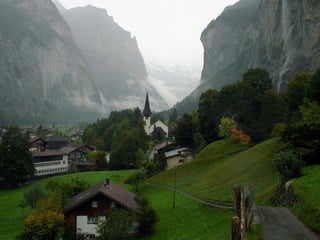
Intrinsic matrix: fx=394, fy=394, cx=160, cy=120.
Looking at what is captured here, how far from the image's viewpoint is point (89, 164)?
315ft

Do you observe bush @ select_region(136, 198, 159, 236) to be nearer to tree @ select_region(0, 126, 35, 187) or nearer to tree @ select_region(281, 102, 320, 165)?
tree @ select_region(281, 102, 320, 165)

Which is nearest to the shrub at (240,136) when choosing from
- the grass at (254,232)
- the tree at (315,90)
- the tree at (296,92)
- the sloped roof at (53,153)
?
the tree at (296,92)

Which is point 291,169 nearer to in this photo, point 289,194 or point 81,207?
point 289,194

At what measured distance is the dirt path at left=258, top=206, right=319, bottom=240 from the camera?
18.7 metres

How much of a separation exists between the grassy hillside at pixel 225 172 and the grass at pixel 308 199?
398 cm

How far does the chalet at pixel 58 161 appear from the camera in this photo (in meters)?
87.3

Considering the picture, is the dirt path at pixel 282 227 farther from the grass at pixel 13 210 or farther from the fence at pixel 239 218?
the grass at pixel 13 210

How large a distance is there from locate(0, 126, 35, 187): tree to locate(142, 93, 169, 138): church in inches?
2282

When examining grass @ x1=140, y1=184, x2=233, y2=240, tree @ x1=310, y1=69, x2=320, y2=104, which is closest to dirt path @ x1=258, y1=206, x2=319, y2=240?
grass @ x1=140, y1=184, x2=233, y2=240

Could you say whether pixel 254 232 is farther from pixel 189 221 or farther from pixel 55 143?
pixel 55 143

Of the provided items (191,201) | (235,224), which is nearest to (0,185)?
(191,201)

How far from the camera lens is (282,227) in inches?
791

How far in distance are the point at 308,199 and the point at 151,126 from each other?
116 meters

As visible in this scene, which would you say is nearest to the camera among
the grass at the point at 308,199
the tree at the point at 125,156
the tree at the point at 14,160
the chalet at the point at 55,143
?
the grass at the point at 308,199
